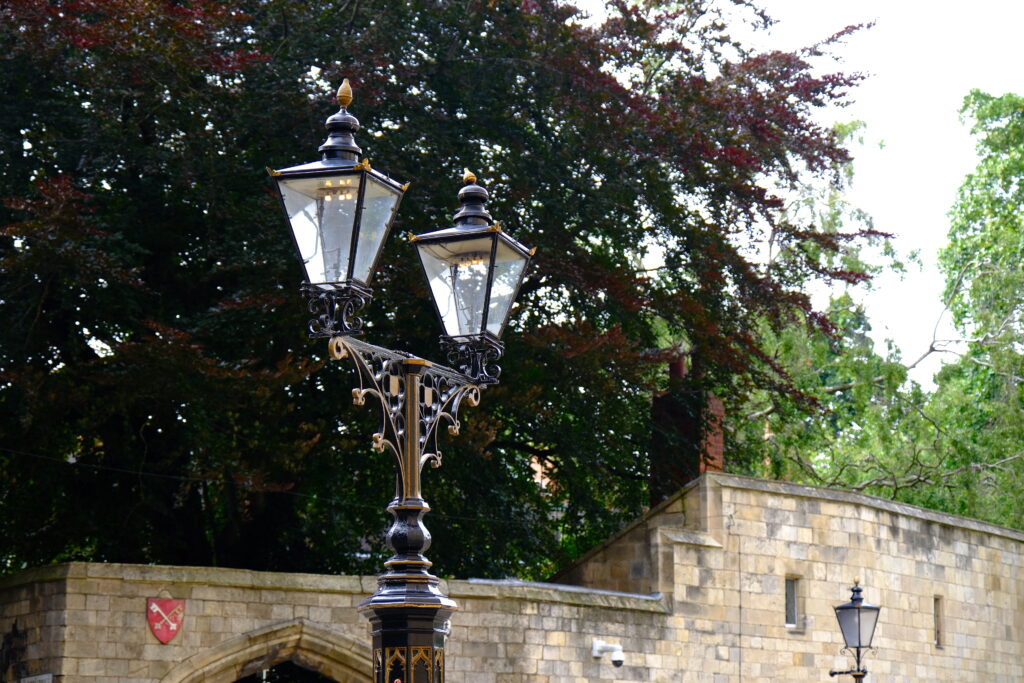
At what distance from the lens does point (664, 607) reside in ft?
47.6

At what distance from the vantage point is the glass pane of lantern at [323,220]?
660 cm

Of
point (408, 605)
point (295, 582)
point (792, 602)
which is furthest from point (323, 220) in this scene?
point (792, 602)

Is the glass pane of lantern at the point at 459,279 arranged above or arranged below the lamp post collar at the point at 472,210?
below

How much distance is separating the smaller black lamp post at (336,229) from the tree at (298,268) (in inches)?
274

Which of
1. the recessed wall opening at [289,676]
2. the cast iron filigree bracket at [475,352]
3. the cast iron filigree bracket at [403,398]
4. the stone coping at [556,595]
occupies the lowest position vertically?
the recessed wall opening at [289,676]

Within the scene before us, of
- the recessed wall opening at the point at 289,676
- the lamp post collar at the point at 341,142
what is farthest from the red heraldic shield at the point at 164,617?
the lamp post collar at the point at 341,142

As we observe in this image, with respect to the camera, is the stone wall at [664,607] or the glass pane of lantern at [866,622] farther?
the glass pane of lantern at [866,622]

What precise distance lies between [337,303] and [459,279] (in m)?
0.85

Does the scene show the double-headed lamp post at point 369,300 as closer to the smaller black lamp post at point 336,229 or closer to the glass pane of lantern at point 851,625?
the smaller black lamp post at point 336,229

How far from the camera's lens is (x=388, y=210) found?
6.76 m

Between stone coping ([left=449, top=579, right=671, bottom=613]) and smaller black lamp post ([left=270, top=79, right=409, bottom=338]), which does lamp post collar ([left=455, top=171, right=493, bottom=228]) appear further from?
stone coping ([left=449, top=579, right=671, bottom=613])

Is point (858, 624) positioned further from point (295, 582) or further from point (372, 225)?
point (372, 225)

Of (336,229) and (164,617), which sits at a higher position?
(336,229)

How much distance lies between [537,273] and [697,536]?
3.10 m
